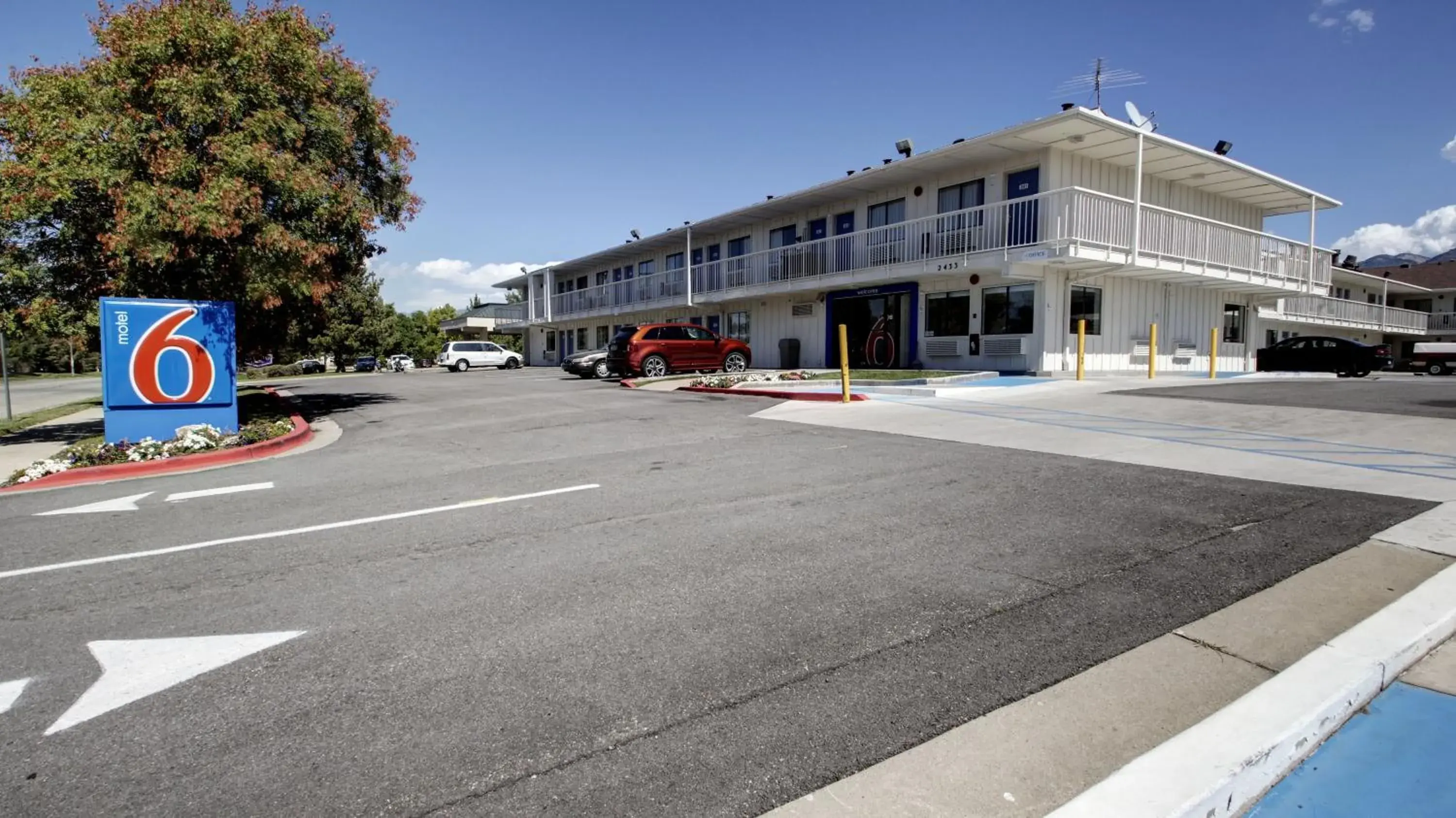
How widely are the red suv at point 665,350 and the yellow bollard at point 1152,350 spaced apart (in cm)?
1190

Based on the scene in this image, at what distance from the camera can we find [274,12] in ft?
42.1

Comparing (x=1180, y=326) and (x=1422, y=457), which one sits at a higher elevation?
(x=1180, y=326)

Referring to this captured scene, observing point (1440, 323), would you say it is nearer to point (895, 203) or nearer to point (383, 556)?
point (895, 203)

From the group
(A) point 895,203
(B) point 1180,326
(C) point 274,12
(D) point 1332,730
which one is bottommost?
(D) point 1332,730

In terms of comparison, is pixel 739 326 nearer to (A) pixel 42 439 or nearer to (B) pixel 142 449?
(A) pixel 42 439

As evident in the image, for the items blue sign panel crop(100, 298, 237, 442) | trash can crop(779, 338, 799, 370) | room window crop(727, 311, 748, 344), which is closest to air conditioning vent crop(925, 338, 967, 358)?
trash can crop(779, 338, 799, 370)

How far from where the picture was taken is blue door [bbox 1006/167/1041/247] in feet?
56.5

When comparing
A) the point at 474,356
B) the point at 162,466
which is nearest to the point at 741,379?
the point at 162,466

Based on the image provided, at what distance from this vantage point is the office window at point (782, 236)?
85.3ft

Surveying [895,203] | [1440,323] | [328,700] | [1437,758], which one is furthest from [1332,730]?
[1440,323]

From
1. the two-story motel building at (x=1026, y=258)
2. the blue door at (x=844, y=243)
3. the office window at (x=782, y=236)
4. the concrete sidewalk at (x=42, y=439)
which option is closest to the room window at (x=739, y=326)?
the two-story motel building at (x=1026, y=258)

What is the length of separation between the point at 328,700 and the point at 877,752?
213cm

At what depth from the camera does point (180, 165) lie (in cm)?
1063

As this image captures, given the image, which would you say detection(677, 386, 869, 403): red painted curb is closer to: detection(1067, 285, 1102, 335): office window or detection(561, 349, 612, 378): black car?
detection(1067, 285, 1102, 335): office window
